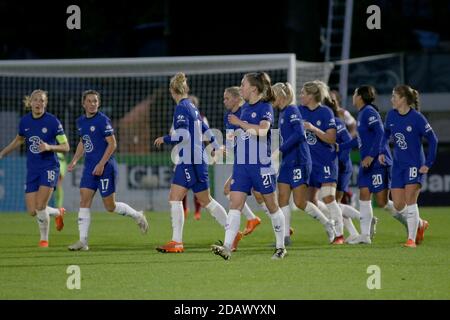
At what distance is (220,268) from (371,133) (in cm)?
367

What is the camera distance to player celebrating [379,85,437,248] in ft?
42.5

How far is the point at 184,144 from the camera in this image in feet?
41.0

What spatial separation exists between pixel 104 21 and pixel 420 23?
9007 millimetres

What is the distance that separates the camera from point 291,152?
13070 mm

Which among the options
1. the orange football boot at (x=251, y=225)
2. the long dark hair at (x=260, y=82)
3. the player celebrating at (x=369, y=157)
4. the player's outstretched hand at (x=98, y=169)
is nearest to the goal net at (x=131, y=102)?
the orange football boot at (x=251, y=225)

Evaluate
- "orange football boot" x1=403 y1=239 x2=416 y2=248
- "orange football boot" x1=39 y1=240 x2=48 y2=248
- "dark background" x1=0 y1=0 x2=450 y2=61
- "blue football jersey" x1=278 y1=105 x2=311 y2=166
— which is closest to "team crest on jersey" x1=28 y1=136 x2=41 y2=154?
"orange football boot" x1=39 y1=240 x2=48 y2=248

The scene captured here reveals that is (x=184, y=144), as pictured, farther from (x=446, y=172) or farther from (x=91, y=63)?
(x=446, y=172)

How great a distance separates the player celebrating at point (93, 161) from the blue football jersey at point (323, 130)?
252 cm

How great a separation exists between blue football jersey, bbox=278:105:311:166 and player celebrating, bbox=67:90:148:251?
209 cm

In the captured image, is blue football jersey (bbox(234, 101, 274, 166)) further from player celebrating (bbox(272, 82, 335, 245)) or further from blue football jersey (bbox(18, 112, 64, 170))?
blue football jersey (bbox(18, 112, 64, 170))

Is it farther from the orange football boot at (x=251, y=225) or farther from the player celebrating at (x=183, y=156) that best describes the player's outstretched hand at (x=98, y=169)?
the orange football boot at (x=251, y=225)

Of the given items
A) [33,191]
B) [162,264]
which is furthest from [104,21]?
[162,264]

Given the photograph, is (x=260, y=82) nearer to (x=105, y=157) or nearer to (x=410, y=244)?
(x=105, y=157)

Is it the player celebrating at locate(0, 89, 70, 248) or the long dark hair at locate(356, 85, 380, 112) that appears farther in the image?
the player celebrating at locate(0, 89, 70, 248)
